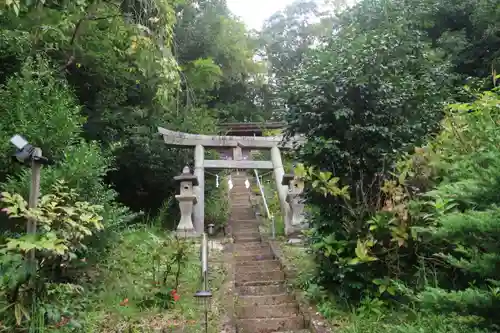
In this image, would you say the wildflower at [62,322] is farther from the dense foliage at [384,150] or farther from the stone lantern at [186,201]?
the stone lantern at [186,201]

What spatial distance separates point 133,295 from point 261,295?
166 cm

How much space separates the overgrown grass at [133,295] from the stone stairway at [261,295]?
331mm

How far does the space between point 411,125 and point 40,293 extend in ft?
14.4

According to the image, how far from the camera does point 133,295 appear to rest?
15.8 ft

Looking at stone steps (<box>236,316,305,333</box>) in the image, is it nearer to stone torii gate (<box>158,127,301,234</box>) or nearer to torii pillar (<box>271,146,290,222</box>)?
torii pillar (<box>271,146,290,222</box>)

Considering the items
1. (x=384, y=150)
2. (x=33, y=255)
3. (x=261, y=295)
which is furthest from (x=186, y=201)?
(x=33, y=255)

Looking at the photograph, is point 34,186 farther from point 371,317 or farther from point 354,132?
point 354,132

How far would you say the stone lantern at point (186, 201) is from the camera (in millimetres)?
8953

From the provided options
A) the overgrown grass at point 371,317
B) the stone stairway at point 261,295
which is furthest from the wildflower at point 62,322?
the overgrown grass at point 371,317

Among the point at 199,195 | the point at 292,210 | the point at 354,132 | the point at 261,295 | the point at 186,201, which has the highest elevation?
the point at 354,132

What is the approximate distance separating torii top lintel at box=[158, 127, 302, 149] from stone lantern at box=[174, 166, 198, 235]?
3.39 ft

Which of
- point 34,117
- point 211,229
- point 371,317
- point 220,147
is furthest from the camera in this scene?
point 220,147

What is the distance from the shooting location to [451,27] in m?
9.99

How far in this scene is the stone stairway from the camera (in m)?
4.66
